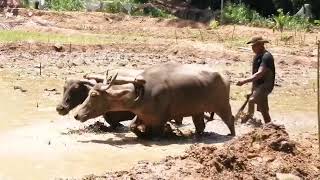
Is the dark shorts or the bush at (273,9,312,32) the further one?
the bush at (273,9,312,32)

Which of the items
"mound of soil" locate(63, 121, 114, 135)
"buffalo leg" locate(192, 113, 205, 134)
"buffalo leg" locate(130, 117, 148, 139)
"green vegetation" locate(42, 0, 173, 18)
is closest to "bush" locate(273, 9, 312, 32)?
"green vegetation" locate(42, 0, 173, 18)

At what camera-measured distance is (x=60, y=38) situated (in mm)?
29734

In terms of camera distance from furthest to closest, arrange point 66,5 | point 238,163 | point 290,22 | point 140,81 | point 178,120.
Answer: point 66,5, point 290,22, point 178,120, point 140,81, point 238,163

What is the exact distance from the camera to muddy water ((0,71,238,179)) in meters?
8.97

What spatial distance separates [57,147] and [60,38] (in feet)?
65.1

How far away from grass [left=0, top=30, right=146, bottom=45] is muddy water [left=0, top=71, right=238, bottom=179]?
13.6 m

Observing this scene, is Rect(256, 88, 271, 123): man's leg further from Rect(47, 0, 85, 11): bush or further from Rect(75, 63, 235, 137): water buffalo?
Rect(47, 0, 85, 11): bush

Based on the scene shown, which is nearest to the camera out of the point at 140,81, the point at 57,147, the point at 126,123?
the point at 57,147

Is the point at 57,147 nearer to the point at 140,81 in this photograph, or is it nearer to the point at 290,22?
the point at 140,81

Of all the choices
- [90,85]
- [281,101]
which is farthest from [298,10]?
[90,85]

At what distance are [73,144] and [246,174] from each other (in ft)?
11.4

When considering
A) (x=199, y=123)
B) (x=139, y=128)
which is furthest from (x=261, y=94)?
(x=139, y=128)

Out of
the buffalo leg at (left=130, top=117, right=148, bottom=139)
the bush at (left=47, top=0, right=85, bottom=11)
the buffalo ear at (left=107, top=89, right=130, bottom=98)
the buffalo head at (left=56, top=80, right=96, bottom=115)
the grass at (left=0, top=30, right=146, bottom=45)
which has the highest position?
the bush at (left=47, top=0, right=85, bottom=11)

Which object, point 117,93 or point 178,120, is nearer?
point 117,93
